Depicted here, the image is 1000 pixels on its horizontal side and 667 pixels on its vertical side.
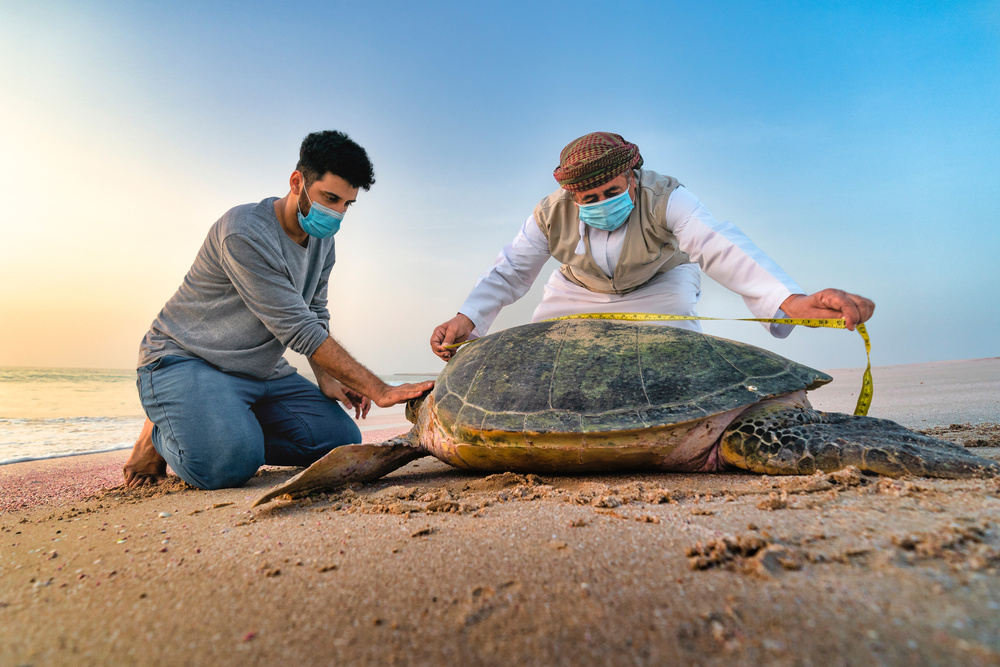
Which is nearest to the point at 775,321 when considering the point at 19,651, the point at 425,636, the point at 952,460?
the point at 952,460

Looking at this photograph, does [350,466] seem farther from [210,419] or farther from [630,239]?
[630,239]

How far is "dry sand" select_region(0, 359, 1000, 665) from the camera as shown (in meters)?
0.85

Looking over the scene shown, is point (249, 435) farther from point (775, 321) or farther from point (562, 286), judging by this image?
point (775, 321)

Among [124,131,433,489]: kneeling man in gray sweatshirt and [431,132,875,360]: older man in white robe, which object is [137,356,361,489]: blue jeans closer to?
[124,131,433,489]: kneeling man in gray sweatshirt

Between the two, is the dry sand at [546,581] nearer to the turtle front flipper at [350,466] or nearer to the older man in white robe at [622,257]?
the turtle front flipper at [350,466]

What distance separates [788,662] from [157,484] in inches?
142

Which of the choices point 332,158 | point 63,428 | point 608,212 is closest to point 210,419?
point 332,158

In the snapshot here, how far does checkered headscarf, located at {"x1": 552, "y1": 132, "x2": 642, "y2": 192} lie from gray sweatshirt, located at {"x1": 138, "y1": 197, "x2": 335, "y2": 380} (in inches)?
73.8

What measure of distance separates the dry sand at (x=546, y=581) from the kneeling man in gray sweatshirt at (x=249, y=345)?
0.95 metres

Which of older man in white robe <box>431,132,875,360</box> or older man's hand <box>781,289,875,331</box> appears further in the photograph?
older man in white robe <box>431,132,875,360</box>

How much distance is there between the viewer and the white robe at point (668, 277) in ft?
9.63

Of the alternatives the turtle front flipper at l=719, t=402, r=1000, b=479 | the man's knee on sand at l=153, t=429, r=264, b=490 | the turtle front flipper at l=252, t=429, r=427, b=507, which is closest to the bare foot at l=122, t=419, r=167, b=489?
the man's knee on sand at l=153, t=429, r=264, b=490

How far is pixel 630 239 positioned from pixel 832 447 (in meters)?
1.88

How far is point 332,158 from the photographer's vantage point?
302 centimetres
